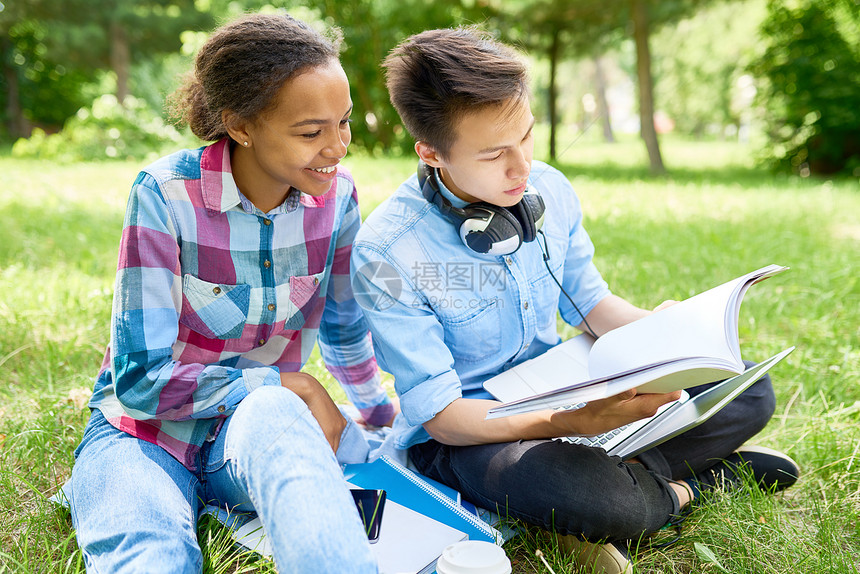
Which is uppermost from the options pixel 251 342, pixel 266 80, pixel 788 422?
pixel 266 80

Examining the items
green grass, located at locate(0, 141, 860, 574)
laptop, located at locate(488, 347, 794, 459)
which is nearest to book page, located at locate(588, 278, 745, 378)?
laptop, located at locate(488, 347, 794, 459)

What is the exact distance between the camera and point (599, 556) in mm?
1636

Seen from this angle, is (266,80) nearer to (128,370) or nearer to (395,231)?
(395,231)

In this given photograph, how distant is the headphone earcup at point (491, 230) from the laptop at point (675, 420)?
525 millimetres

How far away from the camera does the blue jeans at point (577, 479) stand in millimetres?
1619

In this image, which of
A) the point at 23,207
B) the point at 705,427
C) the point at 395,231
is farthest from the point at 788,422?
the point at 23,207

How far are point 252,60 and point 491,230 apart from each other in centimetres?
74

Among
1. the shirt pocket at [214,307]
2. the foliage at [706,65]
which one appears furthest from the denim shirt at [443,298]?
the foliage at [706,65]

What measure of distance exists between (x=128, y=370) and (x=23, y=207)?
5.18 metres

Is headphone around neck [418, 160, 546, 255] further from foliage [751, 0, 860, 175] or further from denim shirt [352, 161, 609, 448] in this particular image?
foliage [751, 0, 860, 175]

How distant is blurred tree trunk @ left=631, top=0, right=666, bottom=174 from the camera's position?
10.3m

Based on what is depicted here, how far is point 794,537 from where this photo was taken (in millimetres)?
1740

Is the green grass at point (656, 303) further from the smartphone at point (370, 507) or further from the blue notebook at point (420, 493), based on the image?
the smartphone at point (370, 507)

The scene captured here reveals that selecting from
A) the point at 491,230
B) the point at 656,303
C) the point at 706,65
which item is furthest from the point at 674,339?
the point at 706,65
